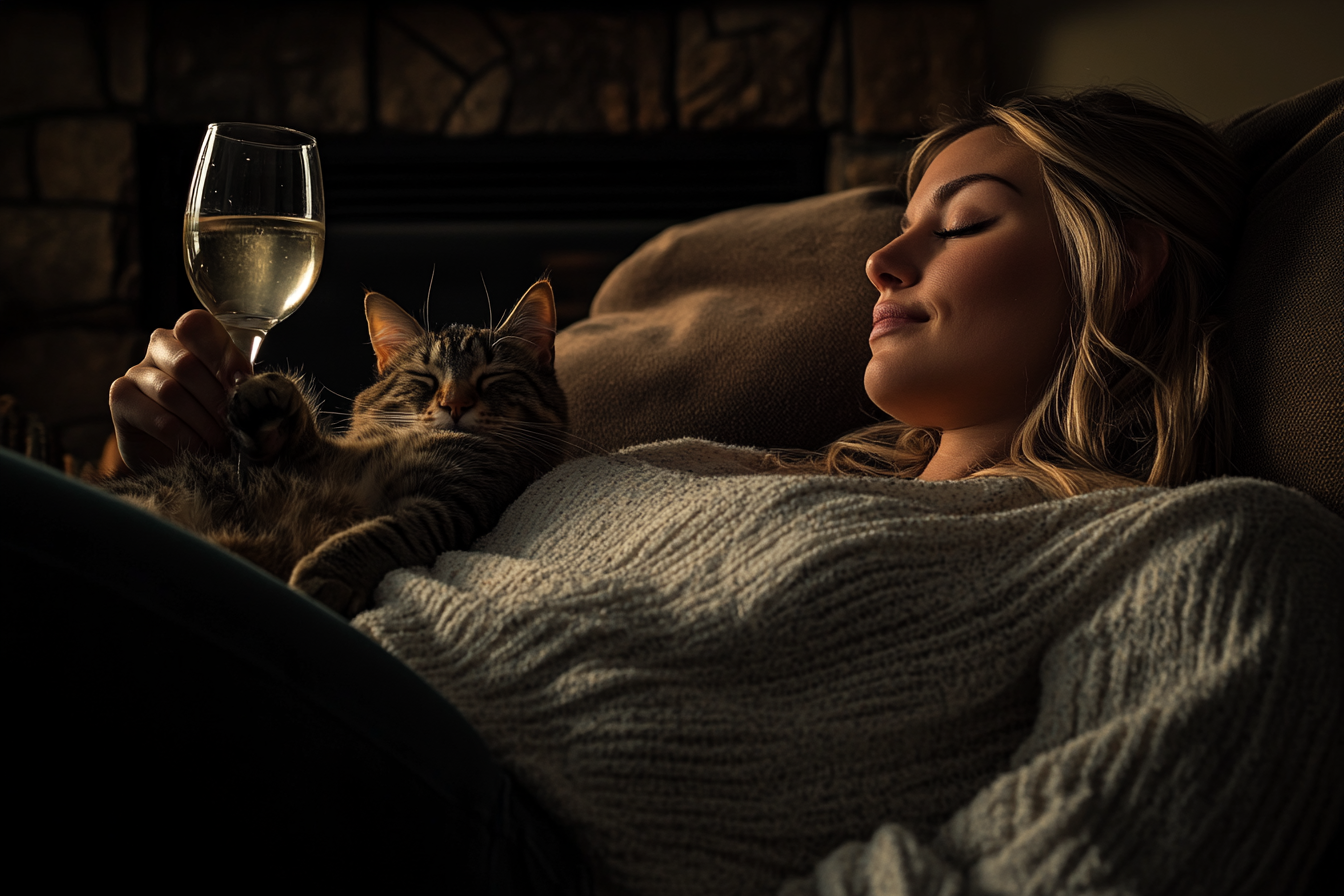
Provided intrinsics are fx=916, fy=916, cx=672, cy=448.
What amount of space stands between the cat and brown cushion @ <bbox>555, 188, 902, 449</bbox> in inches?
4.7

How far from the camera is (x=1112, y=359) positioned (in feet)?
3.12

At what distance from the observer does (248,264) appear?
0.81 meters

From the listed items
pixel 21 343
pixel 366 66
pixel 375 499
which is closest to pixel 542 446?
pixel 375 499

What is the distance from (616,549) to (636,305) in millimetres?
826

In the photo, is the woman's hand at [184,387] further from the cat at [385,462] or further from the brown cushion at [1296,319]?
the brown cushion at [1296,319]

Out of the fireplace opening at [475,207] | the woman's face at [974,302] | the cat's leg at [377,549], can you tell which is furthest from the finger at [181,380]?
the fireplace opening at [475,207]

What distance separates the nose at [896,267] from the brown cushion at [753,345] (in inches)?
9.0

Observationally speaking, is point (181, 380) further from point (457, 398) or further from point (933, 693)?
point (933, 693)

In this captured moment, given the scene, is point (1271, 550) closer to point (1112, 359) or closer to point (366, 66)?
point (1112, 359)

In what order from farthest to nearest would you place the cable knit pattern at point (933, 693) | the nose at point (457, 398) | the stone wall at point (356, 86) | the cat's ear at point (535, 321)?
the stone wall at point (356, 86)
the cat's ear at point (535, 321)
the nose at point (457, 398)
the cable knit pattern at point (933, 693)

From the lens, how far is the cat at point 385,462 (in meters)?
0.82

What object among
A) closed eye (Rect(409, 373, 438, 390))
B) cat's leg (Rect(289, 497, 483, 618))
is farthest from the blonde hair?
closed eye (Rect(409, 373, 438, 390))

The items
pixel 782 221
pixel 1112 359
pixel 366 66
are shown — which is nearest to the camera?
pixel 1112 359

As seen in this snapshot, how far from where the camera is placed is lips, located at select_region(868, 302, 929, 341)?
980mm
